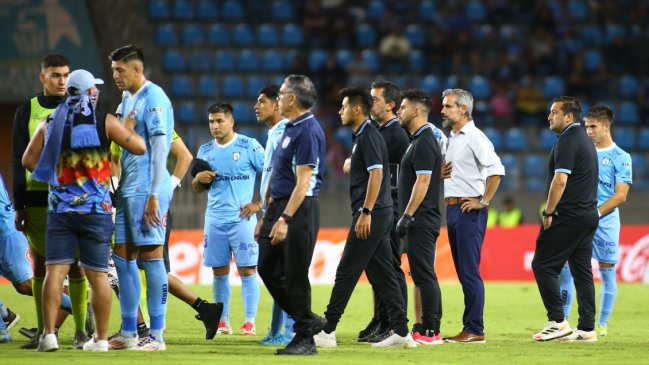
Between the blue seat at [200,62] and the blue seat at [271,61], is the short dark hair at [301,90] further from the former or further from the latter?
the blue seat at [200,62]

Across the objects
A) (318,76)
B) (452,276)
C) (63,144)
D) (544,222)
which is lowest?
(452,276)

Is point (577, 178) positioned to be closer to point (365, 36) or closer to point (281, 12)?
point (365, 36)

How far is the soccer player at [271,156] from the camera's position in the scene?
10.2m

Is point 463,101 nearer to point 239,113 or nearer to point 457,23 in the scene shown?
point 239,113

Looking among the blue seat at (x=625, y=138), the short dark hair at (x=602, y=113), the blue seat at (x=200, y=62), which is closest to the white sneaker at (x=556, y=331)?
the short dark hair at (x=602, y=113)

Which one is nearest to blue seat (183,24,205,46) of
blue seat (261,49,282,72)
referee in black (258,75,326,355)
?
blue seat (261,49,282,72)

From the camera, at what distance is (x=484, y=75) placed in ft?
89.4

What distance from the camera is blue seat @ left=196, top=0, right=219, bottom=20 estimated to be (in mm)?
27531

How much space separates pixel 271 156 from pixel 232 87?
15643mm

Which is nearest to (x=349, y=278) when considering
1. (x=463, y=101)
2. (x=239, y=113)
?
(x=463, y=101)

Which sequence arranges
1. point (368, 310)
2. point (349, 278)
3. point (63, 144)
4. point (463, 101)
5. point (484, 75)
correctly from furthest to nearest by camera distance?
point (484, 75)
point (368, 310)
point (463, 101)
point (349, 278)
point (63, 144)

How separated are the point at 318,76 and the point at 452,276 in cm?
820

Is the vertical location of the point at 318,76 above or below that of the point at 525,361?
above

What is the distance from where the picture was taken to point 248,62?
26.5m
